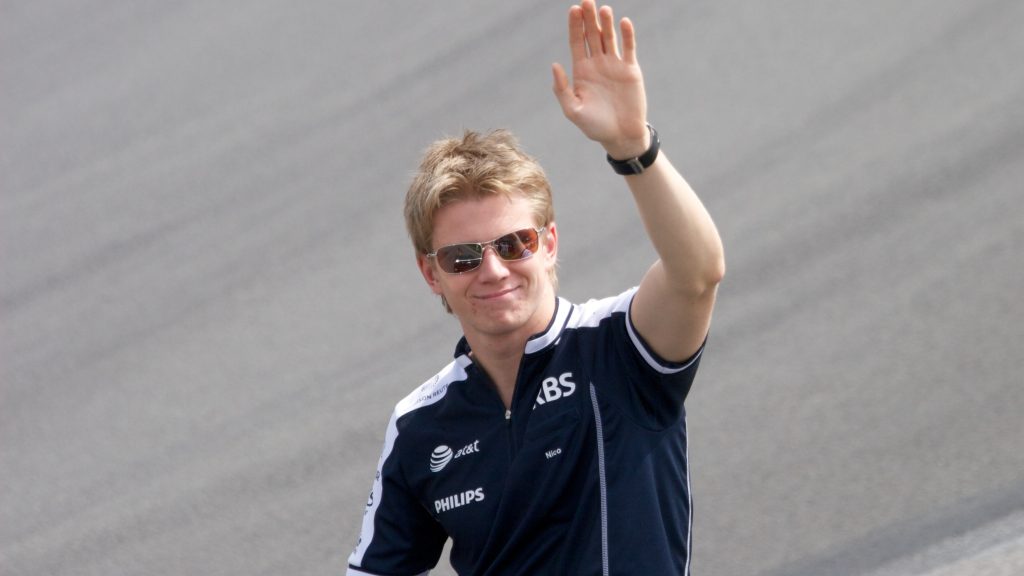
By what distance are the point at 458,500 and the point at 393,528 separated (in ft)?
0.74

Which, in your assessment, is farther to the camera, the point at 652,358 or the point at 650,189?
the point at 652,358

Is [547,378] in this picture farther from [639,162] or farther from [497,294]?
[639,162]

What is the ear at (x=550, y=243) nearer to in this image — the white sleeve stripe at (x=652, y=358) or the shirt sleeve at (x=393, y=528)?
the white sleeve stripe at (x=652, y=358)

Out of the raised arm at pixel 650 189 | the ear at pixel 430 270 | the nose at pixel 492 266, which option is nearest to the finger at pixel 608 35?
the raised arm at pixel 650 189

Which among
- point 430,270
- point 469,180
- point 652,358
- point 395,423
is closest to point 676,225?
point 652,358

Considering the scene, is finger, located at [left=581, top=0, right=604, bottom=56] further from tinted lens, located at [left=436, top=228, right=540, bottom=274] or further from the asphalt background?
the asphalt background

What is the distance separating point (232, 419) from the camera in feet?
22.2

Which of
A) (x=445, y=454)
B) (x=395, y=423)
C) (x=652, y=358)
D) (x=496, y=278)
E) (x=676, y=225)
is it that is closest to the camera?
(x=676, y=225)

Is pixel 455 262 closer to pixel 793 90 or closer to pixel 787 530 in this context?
pixel 787 530

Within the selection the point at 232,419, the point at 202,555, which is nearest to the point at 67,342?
the point at 232,419

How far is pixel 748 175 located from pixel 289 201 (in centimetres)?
316

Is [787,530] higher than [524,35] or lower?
lower

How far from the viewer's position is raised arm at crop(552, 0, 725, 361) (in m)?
2.37

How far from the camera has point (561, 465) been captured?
2.59 metres
